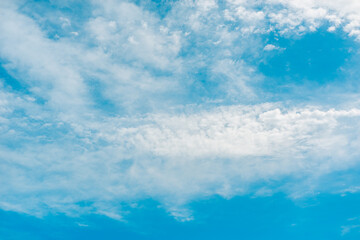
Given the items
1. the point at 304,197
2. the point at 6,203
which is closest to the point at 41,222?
the point at 6,203

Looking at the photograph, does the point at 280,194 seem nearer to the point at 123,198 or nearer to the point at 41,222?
the point at 123,198

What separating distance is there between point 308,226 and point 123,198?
27.3 meters

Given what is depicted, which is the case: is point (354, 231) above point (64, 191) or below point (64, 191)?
below

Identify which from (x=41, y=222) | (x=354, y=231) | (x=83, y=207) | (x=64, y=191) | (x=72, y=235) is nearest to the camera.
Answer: (x=64, y=191)

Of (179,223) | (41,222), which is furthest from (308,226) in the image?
(41,222)

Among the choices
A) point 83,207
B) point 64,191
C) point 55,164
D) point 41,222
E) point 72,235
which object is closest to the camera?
point 55,164

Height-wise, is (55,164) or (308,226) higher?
(55,164)

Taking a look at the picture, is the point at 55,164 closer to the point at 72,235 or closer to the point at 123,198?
the point at 123,198

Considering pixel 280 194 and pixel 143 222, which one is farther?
pixel 143 222

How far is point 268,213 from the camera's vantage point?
36250 mm

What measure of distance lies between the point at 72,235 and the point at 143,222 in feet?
40.9

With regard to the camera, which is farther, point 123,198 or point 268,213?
point 268,213

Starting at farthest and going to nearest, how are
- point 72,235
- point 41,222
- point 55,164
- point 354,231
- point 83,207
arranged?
point 72,235 → point 354,231 → point 41,222 → point 83,207 → point 55,164

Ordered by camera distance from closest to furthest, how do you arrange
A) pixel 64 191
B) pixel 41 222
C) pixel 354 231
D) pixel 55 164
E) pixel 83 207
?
pixel 55 164 < pixel 64 191 < pixel 83 207 < pixel 41 222 < pixel 354 231
